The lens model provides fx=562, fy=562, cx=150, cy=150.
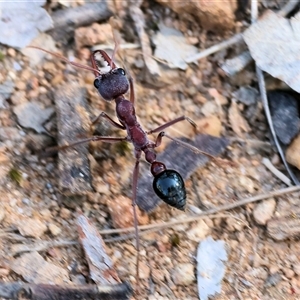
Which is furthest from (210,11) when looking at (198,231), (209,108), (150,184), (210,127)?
(198,231)

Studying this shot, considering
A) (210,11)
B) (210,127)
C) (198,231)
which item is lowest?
(198,231)

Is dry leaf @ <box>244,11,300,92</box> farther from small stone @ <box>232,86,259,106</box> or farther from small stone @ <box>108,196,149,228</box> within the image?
small stone @ <box>108,196,149,228</box>

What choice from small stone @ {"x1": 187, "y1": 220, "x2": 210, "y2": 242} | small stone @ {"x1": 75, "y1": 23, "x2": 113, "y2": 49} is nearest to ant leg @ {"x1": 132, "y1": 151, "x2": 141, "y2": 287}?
small stone @ {"x1": 187, "y1": 220, "x2": 210, "y2": 242}

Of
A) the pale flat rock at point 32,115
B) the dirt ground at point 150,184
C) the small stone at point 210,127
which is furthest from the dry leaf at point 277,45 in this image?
the pale flat rock at point 32,115

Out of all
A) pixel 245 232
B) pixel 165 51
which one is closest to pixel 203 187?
pixel 245 232

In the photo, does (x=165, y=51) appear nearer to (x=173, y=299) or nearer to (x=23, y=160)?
(x=23, y=160)

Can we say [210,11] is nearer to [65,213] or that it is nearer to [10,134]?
[10,134]
